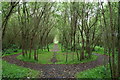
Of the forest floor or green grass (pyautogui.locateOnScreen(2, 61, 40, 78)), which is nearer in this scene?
green grass (pyautogui.locateOnScreen(2, 61, 40, 78))

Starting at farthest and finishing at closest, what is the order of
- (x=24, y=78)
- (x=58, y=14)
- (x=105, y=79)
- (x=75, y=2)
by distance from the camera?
(x=58, y=14)
(x=75, y=2)
(x=24, y=78)
(x=105, y=79)

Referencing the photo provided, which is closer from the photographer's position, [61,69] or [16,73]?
[16,73]

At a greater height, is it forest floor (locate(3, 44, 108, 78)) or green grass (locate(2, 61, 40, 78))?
green grass (locate(2, 61, 40, 78))

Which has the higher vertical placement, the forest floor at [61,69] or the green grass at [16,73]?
the green grass at [16,73]

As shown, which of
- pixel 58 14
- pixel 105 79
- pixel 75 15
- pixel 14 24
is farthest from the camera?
pixel 14 24

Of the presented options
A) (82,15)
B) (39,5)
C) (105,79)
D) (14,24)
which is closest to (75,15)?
(82,15)

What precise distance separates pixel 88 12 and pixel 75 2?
2.91 metres

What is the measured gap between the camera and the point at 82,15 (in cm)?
1455

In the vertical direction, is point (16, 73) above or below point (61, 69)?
above

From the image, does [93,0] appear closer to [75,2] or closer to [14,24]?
[75,2]

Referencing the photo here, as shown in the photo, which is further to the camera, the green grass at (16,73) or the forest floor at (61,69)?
the forest floor at (61,69)

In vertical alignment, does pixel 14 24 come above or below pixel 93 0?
below

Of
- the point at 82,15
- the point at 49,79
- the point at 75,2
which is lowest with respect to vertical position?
the point at 49,79

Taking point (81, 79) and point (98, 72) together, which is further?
point (98, 72)
